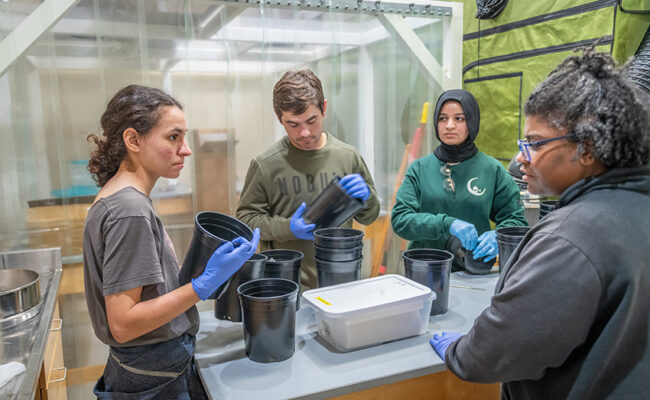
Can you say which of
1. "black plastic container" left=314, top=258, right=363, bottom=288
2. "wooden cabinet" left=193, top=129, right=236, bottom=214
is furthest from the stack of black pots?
"wooden cabinet" left=193, top=129, right=236, bottom=214

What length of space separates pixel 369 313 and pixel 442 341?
21 cm

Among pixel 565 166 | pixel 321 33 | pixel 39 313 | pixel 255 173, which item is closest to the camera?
pixel 565 166

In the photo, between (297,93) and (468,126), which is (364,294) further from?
(468,126)

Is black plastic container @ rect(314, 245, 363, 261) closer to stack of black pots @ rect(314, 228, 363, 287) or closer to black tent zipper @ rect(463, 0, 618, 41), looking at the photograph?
stack of black pots @ rect(314, 228, 363, 287)

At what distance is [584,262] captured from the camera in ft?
2.71

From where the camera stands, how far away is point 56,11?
86.2 inches

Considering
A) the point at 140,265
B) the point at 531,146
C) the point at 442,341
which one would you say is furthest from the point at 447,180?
the point at 140,265

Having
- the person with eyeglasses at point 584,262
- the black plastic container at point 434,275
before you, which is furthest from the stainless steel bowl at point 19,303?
the person with eyeglasses at point 584,262

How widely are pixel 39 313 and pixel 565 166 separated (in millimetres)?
1806

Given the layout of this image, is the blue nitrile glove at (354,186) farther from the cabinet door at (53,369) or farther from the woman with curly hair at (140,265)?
the cabinet door at (53,369)

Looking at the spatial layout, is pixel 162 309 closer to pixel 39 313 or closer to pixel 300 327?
pixel 300 327

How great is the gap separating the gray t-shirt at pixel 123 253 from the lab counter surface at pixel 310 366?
0.64 ft

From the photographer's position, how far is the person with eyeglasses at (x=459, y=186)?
204 centimetres

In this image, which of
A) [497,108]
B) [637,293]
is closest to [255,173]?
[637,293]
